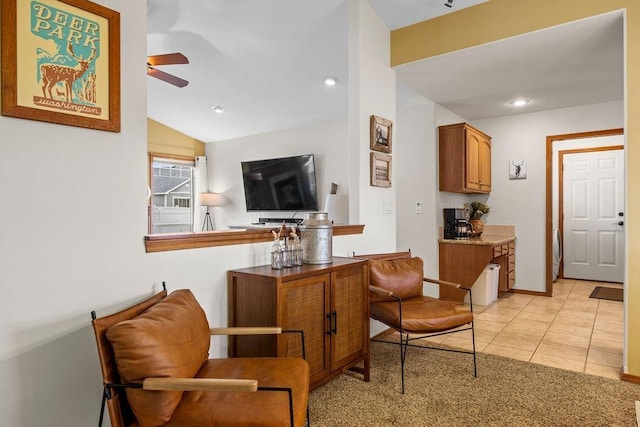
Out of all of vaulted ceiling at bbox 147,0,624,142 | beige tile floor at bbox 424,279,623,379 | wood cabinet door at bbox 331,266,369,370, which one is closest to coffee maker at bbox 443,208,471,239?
beige tile floor at bbox 424,279,623,379

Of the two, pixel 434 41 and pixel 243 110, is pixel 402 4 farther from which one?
pixel 243 110

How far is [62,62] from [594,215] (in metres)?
6.82

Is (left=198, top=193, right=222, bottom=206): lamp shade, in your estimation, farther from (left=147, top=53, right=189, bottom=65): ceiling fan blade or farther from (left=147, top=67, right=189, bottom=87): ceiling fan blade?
(left=147, top=53, right=189, bottom=65): ceiling fan blade

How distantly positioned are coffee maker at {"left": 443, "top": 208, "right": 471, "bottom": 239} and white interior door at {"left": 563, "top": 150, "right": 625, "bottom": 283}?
2.36 meters

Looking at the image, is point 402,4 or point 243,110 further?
point 243,110

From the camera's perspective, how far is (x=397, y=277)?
2824 mm

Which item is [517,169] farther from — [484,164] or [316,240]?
[316,240]

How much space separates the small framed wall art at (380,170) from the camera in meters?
3.28

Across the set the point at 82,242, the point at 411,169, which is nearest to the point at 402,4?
the point at 411,169

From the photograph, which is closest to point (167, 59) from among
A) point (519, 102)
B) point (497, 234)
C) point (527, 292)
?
point (519, 102)

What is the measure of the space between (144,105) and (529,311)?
Result: 4267 millimetres

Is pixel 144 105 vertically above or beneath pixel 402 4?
beneath

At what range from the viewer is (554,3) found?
2832 millimetres

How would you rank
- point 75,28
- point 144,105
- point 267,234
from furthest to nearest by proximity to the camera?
1. point 267,234
2. point 144,105
3. point 75,28
